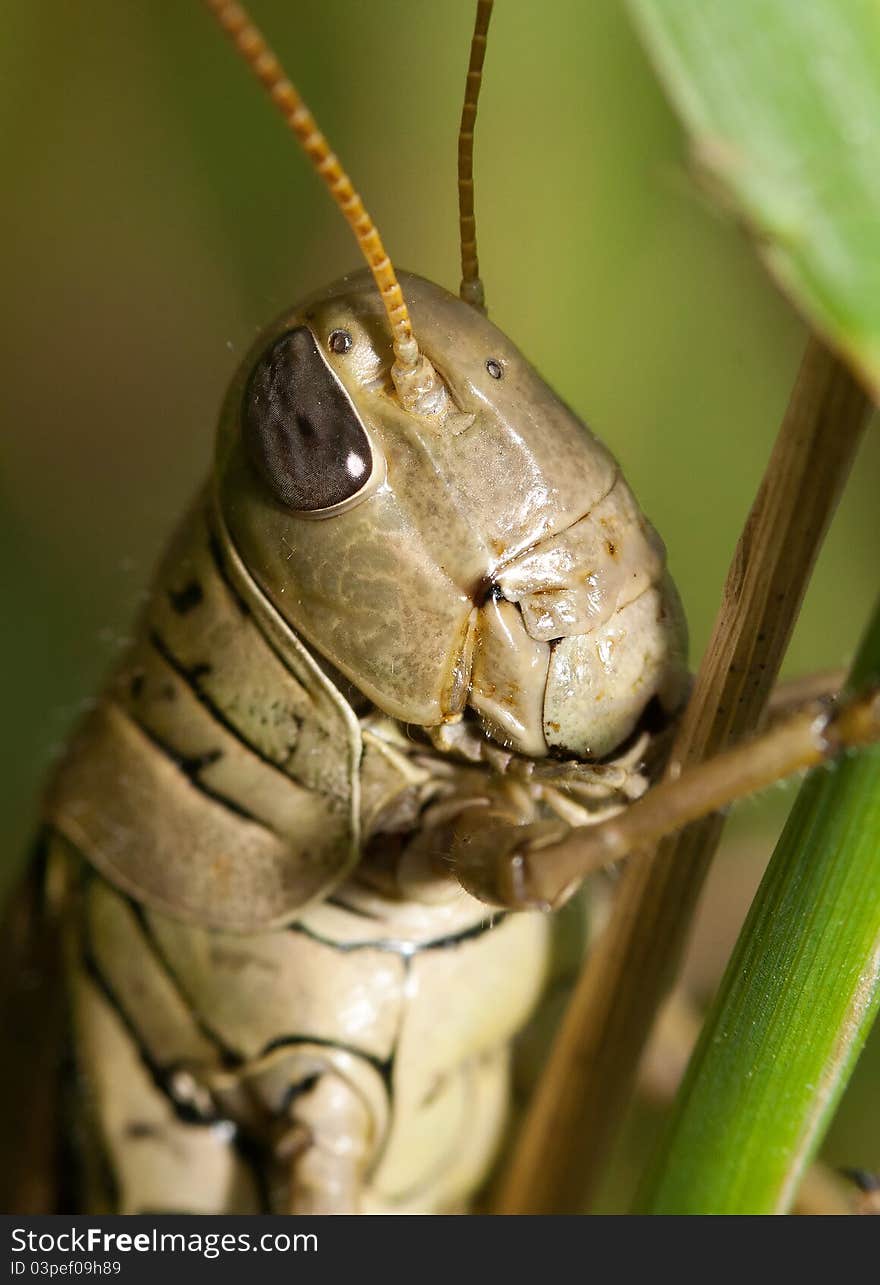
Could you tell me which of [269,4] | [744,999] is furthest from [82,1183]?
[269,4]

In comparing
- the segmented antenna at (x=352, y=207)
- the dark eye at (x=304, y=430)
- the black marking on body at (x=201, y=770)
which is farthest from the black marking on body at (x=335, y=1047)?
the segmented antenna at (x=352, y=207)

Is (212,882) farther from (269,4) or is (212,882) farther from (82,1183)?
(269,4)

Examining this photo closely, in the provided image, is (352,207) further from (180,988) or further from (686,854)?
(180,988)

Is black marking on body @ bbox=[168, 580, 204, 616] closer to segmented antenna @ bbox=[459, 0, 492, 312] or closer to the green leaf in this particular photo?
segmented antenna @ bbox=[459, 0, 492, 312]

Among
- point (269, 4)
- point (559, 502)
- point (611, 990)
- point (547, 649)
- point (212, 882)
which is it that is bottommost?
point (611, 990)

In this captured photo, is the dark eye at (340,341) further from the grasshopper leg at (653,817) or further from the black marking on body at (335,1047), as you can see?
the black marking on body at (335,1047)

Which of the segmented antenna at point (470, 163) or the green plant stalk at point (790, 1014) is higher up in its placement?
the segmented antenna at point (470, 163)

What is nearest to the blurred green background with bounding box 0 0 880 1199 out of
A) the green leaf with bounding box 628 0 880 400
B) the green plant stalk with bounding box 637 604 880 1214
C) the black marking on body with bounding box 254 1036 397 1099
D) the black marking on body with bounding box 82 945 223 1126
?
the black marking on body with bounding box 82 945 223 1126
